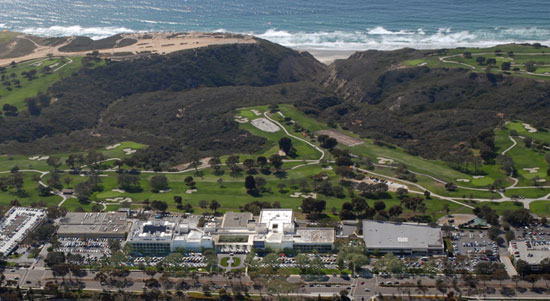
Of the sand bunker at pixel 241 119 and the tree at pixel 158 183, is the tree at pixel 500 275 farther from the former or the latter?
the sand bunker at pixel 241 119

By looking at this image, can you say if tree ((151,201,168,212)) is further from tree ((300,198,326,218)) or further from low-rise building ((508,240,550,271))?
low-rise building ((508,240,550,271))

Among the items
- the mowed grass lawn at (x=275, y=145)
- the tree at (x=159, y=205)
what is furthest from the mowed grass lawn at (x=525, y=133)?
the tree at (x=159, y=205)

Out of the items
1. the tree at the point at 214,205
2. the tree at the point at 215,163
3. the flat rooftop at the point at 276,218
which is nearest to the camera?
the flat rooftop at the point at 276,218

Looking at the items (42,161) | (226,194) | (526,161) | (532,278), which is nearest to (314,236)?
(226,194)

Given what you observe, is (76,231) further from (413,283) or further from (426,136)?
(426,136)

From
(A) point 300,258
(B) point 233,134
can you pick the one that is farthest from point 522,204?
(B) point 233,134

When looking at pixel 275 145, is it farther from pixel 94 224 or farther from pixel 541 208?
pixel 541 208
